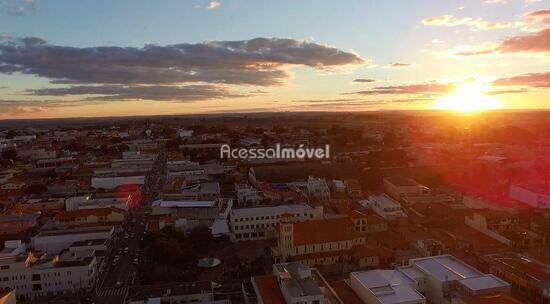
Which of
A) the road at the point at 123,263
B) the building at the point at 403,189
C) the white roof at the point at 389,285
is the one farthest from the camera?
the building at the point at 403,189

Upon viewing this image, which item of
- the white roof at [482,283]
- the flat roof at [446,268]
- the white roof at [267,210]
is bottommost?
the flat roof at [446,268]

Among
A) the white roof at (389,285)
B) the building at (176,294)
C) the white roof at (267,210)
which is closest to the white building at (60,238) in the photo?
the building at (176,294)

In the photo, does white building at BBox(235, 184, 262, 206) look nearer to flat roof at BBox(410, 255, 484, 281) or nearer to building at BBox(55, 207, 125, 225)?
building at BBox(55, 207, 125, 225)

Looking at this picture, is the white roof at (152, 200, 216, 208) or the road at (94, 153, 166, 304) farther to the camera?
the white roof at (152, 200, 216, 208)

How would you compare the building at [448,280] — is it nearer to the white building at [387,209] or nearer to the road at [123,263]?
the white building at [387,209]

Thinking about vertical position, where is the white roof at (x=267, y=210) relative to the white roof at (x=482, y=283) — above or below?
above

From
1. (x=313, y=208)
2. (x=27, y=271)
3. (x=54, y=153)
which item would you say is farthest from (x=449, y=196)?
(x=54, y=153)

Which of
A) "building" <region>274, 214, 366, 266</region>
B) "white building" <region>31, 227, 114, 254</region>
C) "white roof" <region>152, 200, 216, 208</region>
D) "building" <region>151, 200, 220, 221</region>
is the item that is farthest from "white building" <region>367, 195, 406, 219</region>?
"white building" <region>31, 227, 114, 254</region>
